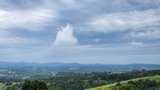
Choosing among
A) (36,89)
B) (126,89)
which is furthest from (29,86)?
(126,89)

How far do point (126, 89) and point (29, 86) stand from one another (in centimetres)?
5114

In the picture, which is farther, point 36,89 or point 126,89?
point 36,89

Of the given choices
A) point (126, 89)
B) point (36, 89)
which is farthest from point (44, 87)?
point (126, 89)

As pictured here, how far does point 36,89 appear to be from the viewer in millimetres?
158375

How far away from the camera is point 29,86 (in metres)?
158

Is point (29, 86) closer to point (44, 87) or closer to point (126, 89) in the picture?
point (44, 87)

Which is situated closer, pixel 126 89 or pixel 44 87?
pixel 126 89

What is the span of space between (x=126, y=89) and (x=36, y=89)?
47.7 m

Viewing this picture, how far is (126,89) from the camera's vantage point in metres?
144

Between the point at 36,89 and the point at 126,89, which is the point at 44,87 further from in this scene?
the point at 126,89

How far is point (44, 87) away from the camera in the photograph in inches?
6324

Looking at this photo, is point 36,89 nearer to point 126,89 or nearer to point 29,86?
point 29,86

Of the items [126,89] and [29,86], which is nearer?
[126,89]

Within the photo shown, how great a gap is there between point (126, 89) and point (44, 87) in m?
44.7
